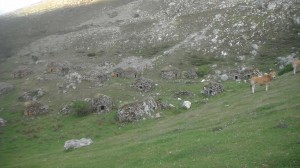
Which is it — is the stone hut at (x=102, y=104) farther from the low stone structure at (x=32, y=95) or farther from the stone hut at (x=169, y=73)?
the stone hut at (x=169, y=73)

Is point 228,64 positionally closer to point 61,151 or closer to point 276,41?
point 276,41

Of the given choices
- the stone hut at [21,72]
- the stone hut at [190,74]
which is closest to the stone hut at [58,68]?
the stone hut at [21,72]

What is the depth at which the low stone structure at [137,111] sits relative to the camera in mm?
63781

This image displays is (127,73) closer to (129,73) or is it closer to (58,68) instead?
(129,73)

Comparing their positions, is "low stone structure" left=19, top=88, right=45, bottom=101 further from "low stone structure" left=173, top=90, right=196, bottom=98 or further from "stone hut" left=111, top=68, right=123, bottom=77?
"low stone structure" left=173, top=90, right=196, bottom=98

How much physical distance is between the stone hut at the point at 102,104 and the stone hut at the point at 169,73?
22393mm

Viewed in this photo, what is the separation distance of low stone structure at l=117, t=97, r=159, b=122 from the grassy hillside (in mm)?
1679

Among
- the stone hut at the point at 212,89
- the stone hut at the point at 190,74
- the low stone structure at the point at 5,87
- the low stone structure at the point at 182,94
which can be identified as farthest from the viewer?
the low stone structure at the point at 5,87

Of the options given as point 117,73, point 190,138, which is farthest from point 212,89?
point 190,138

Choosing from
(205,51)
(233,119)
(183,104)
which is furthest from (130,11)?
(233,119)

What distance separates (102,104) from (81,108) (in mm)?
4055

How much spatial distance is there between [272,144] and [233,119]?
12.1 metres

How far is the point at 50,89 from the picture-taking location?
9031 centimetres

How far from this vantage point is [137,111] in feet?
211
